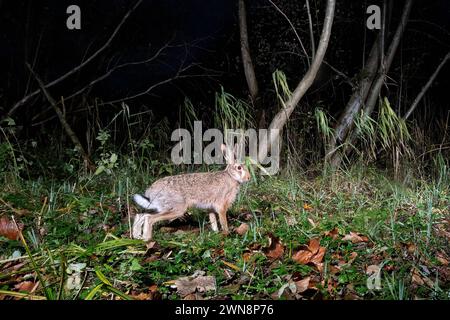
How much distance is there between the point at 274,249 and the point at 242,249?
0.25m

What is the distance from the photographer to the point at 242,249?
3.52m

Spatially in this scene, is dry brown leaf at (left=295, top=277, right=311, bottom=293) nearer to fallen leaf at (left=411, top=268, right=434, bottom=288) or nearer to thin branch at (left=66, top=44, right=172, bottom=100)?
fallen leaf at (left=411, top=268, right=434, bottom=288)

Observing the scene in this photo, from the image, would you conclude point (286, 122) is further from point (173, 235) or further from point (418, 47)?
point (418, 47)

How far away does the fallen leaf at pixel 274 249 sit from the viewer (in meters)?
3.38

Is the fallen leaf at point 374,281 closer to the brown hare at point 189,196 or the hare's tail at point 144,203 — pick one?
the brown hare at point 189,196

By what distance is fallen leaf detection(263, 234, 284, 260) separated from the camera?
338 centimetres

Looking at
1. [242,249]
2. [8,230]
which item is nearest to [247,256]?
[242,249]

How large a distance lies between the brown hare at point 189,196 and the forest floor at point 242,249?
0.18 m

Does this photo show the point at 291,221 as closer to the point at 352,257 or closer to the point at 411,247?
the point at 352,257

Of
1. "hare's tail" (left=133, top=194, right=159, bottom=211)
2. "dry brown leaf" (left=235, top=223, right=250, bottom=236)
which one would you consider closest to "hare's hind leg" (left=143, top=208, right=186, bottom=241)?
"hare's tail" (left=133, top=194, right=159, bottom=211)

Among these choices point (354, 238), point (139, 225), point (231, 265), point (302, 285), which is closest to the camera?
point (302, 285)
